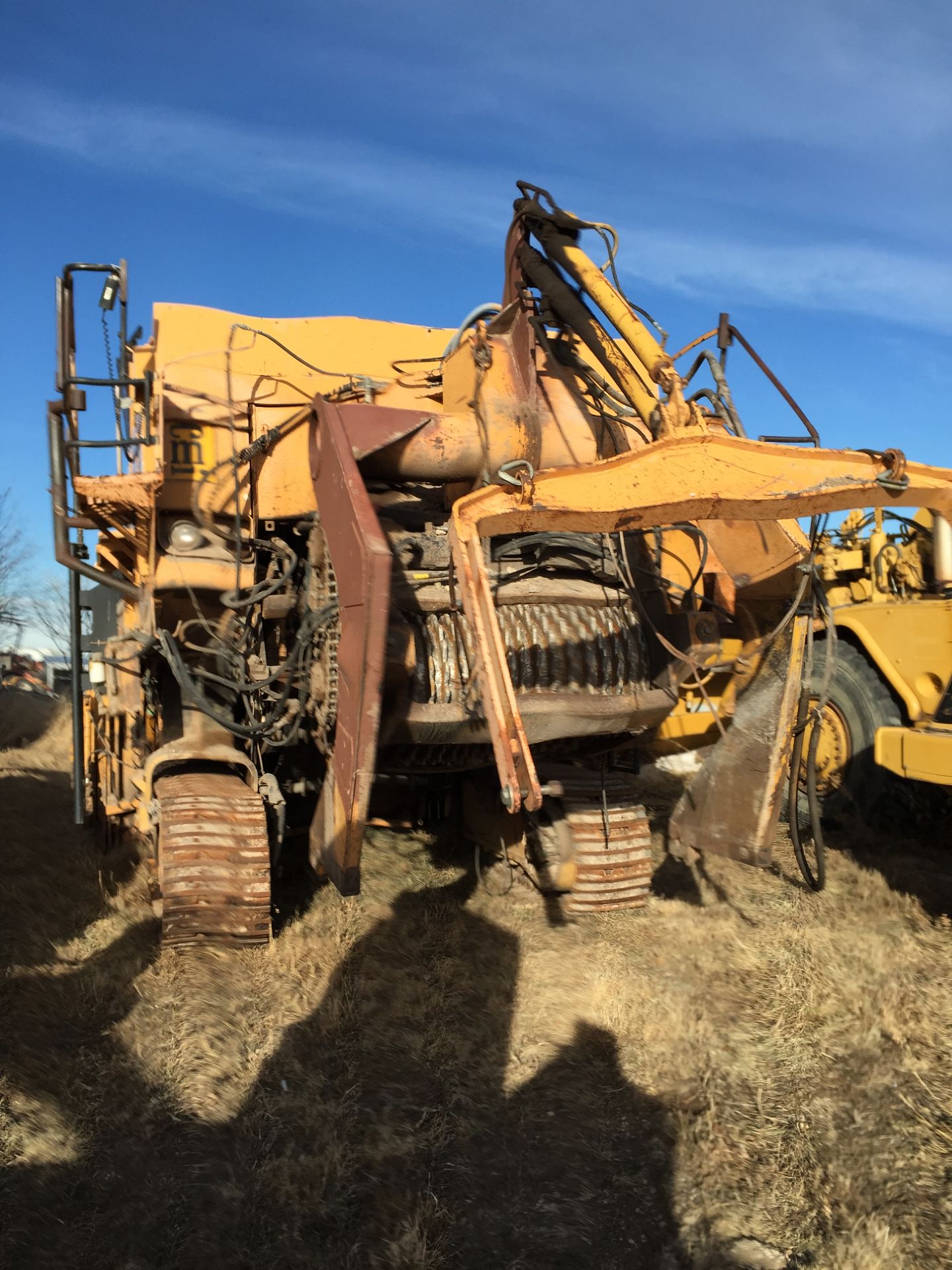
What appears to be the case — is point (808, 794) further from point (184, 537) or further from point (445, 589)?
point (184, 537)

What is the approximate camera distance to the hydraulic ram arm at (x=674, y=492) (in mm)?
3748

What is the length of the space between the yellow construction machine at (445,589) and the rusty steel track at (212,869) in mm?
11

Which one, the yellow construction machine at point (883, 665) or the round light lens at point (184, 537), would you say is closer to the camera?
the round light lens at point (184, 537)

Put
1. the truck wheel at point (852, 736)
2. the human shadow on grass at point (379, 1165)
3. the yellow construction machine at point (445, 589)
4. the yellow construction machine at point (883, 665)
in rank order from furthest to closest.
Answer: the truck wheel at point (852, 736), the yellow construction machine at point (883, 665), the yellow construction machine at point (445, 589), the human shadow on grass at point (379, 1165)

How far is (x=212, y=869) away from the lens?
4.53 metres

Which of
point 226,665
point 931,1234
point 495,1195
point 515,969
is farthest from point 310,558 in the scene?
point 931,1234

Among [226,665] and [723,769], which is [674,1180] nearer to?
[723,769]

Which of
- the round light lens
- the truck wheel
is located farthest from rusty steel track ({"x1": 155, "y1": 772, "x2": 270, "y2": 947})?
the truck wheel

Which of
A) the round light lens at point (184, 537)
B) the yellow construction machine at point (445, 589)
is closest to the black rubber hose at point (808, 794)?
the yellow construction machine at point (445, 589)

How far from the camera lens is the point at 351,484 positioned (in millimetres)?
4008

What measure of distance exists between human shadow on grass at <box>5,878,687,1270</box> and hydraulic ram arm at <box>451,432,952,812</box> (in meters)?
1.20

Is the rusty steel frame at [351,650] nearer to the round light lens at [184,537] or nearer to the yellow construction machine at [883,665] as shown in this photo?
the round light lens at [184,537]

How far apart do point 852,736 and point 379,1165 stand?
14.5 feet

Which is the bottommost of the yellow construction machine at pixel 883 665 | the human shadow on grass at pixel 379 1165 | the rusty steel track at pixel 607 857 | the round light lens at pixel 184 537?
the human shadow on grass at pixel 379 1165
